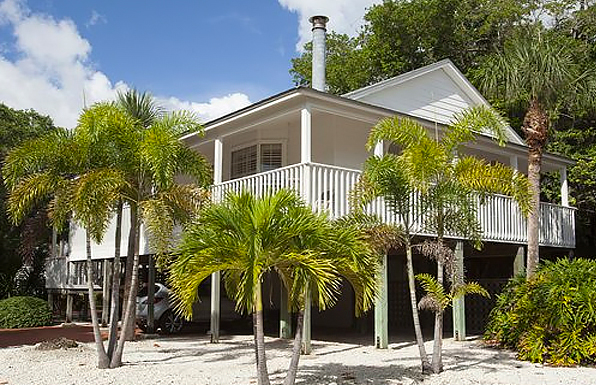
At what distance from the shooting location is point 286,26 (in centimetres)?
2397

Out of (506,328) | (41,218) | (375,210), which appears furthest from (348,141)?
(41,218)

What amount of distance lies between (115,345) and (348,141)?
7.79 meters

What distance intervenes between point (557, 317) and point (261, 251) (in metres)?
6.31

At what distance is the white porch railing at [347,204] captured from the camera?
12578mm

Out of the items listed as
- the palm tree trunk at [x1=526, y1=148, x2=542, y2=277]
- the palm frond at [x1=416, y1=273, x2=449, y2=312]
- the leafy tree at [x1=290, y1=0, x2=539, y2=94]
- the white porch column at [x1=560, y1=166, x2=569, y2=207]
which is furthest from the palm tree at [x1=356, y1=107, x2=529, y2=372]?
the leafy tree at [x1=290, y1=0, x2=539, y2=94]

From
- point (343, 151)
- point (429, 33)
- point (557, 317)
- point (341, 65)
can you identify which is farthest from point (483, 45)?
A: point (557, 317)

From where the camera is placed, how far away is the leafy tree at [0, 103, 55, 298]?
77.8ft

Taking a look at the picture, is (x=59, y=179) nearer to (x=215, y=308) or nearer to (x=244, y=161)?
(x=215, y=308)

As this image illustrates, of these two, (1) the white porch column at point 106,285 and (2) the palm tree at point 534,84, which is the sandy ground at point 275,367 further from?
(1) the white porch column at point 106,285

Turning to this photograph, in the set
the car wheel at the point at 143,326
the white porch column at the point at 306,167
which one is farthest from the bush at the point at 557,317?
the car wheel at the point at 143,326

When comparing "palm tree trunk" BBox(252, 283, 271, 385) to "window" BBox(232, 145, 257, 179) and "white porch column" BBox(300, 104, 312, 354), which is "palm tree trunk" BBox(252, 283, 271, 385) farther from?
"window" BBox(232, 145, 257, 179)

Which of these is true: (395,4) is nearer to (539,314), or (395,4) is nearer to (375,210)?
(375,210)

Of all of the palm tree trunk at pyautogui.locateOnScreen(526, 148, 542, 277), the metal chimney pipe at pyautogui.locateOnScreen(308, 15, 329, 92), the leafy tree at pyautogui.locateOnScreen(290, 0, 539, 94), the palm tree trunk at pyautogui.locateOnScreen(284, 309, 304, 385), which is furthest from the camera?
the leafy tree at pyautogui.locateOnScreen(290, 0, 539, 94)

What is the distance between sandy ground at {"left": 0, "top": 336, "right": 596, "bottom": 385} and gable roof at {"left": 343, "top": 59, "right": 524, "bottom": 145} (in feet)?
22.4
